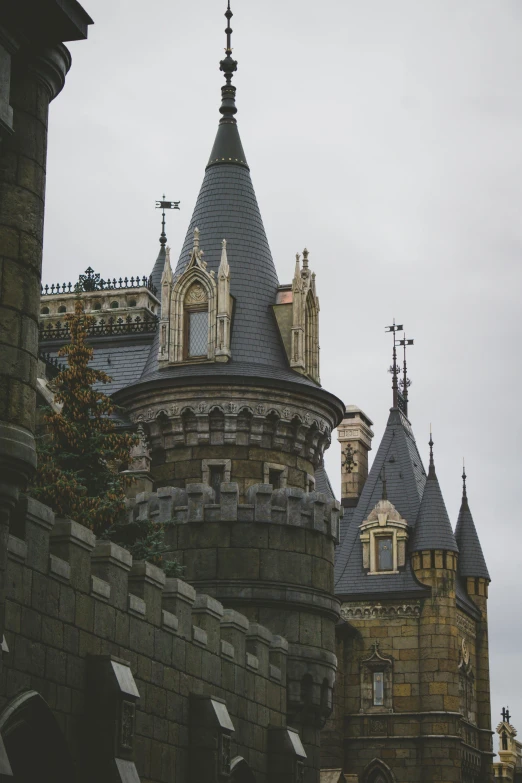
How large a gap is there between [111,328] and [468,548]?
712 inches

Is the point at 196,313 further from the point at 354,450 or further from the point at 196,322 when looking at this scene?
the point at 354,450

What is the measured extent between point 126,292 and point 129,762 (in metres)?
21.6

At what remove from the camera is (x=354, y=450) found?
54844mm

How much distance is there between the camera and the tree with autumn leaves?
24.5 metres

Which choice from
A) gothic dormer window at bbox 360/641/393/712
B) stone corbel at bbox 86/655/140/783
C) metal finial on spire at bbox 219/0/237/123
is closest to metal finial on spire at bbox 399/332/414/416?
gothic dormer window at bbox 360/641/393/712

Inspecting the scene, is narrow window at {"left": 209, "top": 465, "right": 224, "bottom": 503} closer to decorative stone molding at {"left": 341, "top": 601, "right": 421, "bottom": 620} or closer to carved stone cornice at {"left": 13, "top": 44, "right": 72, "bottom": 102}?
carved stone cornice at {"left": 13, "top": 44, "right": 72, "bottom": 102}

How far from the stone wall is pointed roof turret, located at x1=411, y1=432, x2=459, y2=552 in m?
22.6

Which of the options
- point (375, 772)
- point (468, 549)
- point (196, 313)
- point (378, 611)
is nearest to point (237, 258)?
point (196, 313)

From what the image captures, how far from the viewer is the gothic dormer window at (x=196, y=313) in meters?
29.4

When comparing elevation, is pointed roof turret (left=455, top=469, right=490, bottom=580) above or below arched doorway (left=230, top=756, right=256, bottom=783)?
above

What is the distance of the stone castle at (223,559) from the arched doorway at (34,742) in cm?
2

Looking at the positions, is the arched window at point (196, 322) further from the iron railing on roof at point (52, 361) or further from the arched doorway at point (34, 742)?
the arched doorway at point (34, 742)

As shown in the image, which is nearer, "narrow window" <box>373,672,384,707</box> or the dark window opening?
the dark window opening

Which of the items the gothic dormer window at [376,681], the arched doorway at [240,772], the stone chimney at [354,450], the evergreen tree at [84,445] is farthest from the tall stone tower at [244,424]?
the stone chimney at [354,450]
